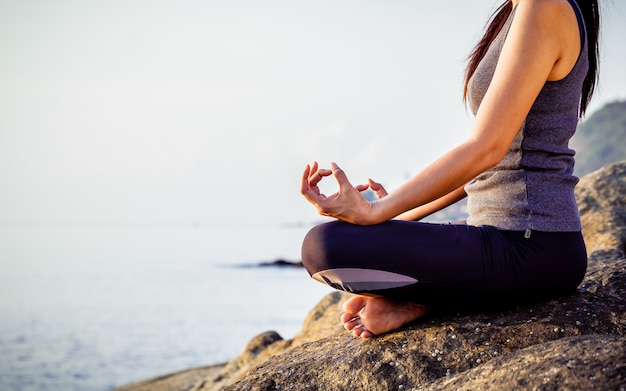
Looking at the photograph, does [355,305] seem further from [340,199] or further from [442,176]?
[442,176]

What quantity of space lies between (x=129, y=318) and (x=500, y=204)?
65.4 ft

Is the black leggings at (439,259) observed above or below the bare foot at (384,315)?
above

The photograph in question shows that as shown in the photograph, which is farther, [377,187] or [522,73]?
[377,187]

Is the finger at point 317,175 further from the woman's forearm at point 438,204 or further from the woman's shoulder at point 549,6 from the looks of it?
the woman's shoulder at point 549,6

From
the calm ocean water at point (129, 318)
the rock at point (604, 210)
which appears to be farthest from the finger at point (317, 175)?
the calm ocean water at point (129, 318)

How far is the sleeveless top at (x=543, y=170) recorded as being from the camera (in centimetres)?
300

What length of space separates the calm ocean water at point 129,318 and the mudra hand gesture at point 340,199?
10695 mm

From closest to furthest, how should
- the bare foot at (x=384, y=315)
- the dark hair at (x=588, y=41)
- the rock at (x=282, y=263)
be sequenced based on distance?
1. the dark hair at (x=588, y=41)
2. the bare foot at (x=384, y=315)
3. the rock at (x=282, y=263)

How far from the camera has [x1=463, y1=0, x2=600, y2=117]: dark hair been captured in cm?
318

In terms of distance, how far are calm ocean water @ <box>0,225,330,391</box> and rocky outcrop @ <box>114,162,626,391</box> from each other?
10117mm

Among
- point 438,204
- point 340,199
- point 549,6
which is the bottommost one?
point 438,204

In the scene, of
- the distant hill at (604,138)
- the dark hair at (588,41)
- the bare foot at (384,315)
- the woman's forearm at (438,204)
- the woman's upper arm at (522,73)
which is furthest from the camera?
the distant hill at (604,138)

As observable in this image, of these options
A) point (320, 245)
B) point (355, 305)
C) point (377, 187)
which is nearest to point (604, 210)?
point (377, 187)

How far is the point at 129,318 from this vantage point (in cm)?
2119
